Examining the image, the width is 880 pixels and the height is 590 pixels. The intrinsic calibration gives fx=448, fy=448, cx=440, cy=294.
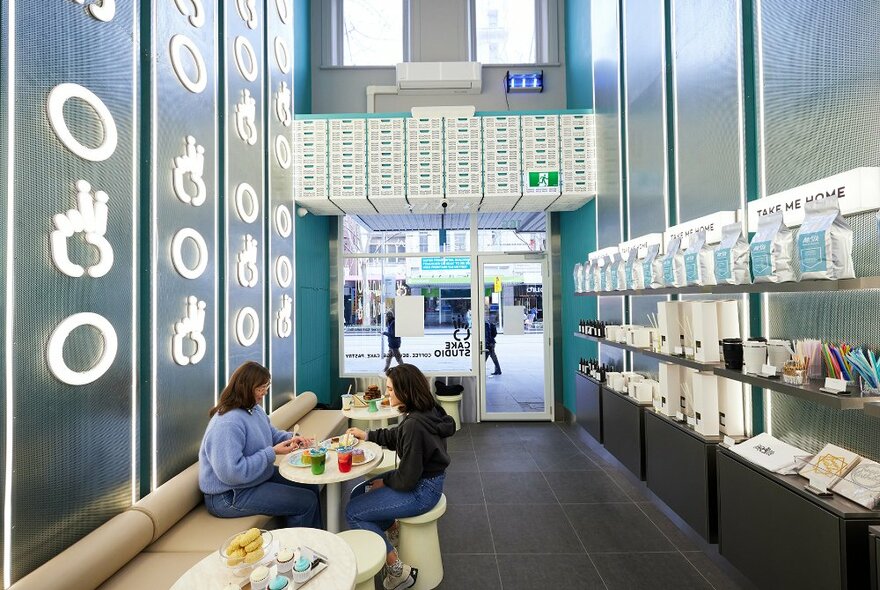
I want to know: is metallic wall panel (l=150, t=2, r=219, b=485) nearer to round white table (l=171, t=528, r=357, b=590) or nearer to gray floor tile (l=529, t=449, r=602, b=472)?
round white table (l=171, t=528, r=357, b=590)

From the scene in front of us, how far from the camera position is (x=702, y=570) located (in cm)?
276

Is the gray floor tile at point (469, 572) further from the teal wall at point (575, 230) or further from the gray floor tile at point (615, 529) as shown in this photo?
the teal wall at point (575, 230)

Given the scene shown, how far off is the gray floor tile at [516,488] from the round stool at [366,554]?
166 centimetres

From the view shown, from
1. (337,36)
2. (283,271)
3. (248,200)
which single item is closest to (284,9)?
(337,36)

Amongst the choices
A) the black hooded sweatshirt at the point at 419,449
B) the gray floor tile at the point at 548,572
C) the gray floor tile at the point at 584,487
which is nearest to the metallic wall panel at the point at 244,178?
the black hooded sweatshirt at the point at 419,449

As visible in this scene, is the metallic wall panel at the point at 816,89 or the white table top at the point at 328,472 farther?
the white table top at the point at 328,472

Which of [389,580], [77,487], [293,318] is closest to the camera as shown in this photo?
[77,487]

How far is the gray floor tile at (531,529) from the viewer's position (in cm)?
303

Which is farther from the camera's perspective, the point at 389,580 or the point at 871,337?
the point at 389,580

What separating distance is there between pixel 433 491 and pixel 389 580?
1.77 ft

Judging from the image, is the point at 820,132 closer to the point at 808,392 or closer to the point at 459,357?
the point at 808,392

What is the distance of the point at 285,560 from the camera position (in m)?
1.57

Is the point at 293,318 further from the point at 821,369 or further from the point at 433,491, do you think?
the point at 821,369

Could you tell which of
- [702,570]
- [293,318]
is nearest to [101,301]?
[293,318]
